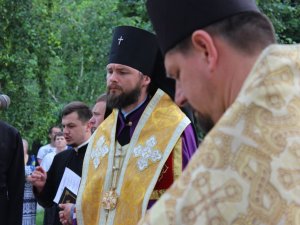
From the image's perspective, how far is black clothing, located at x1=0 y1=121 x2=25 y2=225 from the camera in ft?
21.6

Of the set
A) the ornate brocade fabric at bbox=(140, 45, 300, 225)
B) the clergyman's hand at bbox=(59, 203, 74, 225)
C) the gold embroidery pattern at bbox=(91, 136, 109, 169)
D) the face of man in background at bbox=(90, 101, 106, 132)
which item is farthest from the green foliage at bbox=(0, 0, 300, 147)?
the ornate brocade fabric at bbox=(140, 45, 300, 225)

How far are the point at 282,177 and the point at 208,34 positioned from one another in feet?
1.50

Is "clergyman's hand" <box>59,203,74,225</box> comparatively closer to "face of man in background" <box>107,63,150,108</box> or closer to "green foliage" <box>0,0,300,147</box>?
"face of man in background" <box>107,63,150,108</box>

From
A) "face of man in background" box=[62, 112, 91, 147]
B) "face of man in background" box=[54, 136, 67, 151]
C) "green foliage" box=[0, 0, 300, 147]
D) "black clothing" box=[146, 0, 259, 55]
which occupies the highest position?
"black clothing" box=[146, 0, 259, 55]

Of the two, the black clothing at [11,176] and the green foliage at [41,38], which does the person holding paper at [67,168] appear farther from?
the green foliage at [41,38]

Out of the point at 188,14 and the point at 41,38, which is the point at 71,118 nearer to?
the point at 188,14

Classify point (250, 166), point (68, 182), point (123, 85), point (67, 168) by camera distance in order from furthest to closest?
point (67, 168), point (68, 182), point (123, 85), point (250, 166)

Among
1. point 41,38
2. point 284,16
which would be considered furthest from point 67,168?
point 284,16

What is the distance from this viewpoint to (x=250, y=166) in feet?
5.71

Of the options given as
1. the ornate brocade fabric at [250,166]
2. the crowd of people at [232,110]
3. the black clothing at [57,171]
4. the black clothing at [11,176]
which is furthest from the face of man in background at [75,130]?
the ornate brocade fabric at [250,166]

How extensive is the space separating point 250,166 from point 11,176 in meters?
5.17

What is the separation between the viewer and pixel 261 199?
173cm

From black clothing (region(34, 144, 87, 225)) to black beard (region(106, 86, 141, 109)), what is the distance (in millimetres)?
1355

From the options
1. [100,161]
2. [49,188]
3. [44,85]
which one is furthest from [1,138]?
[44,85]
